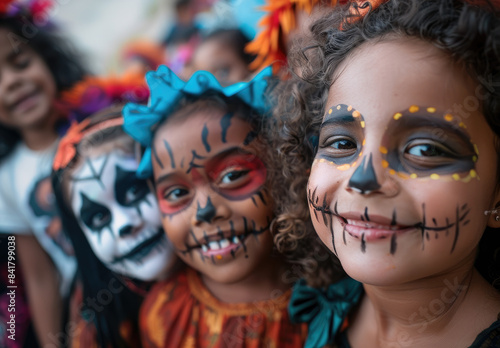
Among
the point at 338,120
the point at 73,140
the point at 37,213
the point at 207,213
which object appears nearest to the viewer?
the point at 338,120

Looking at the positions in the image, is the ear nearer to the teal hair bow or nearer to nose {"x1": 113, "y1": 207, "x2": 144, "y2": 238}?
the teal hair bow

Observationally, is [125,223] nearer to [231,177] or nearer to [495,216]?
[231,177]

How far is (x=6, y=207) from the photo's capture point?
179 cm

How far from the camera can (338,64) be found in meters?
1.03

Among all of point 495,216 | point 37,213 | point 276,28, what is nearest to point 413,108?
point 495,216

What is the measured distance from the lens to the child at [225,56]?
187 cm

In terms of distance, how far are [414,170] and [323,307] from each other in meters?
0.53

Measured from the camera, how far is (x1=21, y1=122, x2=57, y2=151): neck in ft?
6.26

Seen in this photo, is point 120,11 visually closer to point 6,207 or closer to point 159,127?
point 6,207

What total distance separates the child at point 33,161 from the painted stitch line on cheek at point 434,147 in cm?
130

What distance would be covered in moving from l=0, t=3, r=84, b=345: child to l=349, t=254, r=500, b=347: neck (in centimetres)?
120

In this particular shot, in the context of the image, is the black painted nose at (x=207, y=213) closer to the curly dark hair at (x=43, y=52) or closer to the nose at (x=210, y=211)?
the nose at (x=210, y=211)

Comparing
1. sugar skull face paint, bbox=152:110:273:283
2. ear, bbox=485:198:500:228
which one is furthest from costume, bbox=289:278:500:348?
ear, bbox=485:198:500:228

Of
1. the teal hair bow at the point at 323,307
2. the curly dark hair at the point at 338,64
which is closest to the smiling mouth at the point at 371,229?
the curly dark hair at the point at 338,64
